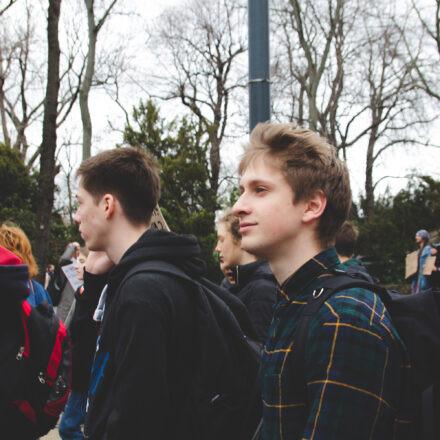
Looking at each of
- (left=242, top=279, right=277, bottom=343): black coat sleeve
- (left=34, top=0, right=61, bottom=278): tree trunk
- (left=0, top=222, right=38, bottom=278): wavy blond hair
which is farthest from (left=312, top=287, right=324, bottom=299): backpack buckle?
(left=34, top=0, right=61, bottom=278): tree trunk

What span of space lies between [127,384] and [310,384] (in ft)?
2.10

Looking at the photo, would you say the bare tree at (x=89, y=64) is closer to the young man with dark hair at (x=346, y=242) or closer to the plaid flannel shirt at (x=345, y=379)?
the young man with dark hair at (x=346, y=242)

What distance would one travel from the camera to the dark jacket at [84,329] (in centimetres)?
275

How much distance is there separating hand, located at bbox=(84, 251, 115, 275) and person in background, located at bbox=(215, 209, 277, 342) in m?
0.91

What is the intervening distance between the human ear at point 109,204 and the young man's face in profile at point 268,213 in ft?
2.51

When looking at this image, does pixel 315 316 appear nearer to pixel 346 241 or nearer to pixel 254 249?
pixel 254 249

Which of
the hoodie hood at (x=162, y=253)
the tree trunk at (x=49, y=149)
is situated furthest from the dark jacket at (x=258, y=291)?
the tree trunk at (x=49, y=149)

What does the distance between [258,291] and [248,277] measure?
0.88ft

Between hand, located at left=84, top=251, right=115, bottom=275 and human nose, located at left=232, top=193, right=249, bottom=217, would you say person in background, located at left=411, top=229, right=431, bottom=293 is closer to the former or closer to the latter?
hand, located at left=84, top=251, right=115, bottom=275

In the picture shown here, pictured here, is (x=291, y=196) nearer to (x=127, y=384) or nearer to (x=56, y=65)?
(x=127, y=384)

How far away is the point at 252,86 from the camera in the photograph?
166 inches

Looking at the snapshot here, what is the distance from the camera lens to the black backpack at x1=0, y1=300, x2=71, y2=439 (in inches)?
86.4

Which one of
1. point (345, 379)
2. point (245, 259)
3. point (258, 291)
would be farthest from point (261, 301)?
point (345, 379)

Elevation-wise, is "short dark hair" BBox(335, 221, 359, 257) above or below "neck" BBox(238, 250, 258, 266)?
above
